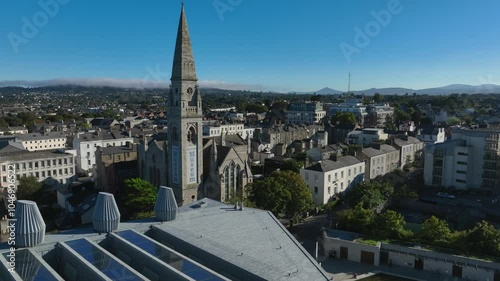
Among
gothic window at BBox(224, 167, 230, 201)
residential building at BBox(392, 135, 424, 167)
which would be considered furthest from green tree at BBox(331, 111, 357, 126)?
gothic window at BBox(224, 167, 230, 201)

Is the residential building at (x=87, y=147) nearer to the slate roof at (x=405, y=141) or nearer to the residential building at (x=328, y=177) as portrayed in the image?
the residential building at (x=328, y=177)

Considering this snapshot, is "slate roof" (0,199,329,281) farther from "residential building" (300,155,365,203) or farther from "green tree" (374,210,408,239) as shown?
"residential building" (300,155,365,203)

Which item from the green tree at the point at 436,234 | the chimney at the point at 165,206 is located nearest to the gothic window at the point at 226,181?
the chimney at the point at 165,206

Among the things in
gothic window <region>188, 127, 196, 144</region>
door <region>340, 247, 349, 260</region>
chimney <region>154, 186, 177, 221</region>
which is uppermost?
gothic window <region>188, 127, 196, 144</region>

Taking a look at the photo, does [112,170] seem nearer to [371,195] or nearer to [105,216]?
[105,216]

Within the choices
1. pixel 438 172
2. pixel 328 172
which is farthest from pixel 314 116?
pixel 328 172

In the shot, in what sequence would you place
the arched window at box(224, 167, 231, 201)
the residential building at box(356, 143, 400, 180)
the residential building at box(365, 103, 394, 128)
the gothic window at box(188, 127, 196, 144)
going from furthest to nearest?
the residential building at box(365, 103, 394, 128) < the residential building at box(356, 143, 400, 180) < the arched window at box(224, 167, 231, 201) < the gothic window at box(188, 127, 196, 144)

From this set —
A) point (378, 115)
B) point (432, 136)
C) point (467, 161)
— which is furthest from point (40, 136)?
point (378, 115)
